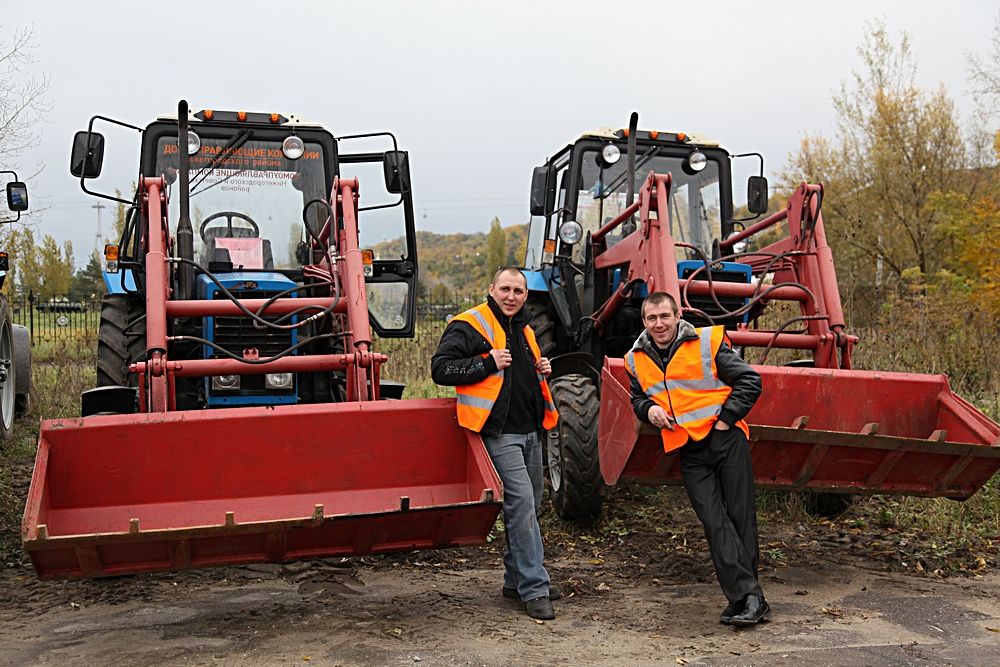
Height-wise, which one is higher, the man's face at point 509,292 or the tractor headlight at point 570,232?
the tractor headlight at point 570,232

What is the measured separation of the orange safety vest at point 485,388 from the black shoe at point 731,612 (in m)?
1.18

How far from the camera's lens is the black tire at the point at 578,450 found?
6.20 meters

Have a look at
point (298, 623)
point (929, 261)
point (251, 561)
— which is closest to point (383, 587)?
point (298, 623)

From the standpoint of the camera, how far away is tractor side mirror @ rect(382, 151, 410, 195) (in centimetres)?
689

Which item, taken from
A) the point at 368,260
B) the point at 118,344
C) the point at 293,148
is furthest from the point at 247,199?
the point at 118,344

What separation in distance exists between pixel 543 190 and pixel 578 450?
2457mm

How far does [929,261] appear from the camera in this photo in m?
21.9

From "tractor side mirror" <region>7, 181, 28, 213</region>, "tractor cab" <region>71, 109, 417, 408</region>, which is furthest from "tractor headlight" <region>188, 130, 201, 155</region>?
"tractor side mirror" <region>7, 181, 28, 213</region>

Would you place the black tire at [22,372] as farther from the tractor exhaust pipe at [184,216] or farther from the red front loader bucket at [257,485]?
the red front loader bucket at [257,485]

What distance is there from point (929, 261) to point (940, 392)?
17718 millimetres

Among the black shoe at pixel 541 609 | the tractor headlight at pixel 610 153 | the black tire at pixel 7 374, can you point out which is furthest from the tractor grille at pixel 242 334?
the black tire at pixel 7 374

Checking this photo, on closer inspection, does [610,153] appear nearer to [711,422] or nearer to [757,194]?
[757,194]

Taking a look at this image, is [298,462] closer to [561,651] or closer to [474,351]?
[474,351]

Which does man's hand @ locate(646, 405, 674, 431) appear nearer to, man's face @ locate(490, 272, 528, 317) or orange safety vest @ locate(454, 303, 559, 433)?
orange safety vest @ locate(454, 303, 559, 433)
